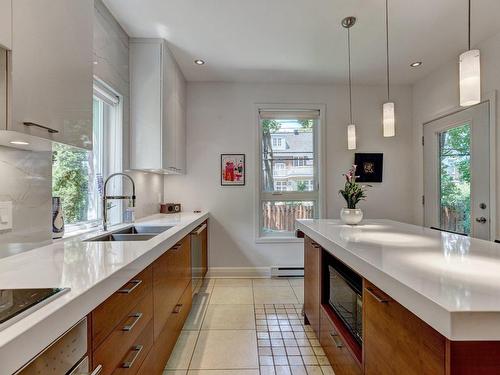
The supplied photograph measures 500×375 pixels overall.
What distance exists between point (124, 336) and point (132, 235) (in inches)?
39.1

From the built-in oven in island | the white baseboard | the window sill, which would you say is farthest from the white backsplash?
the window sill

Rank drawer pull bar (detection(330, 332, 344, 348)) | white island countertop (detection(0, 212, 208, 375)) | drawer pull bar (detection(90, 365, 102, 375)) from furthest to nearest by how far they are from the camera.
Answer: drawer pull bar (detection(330, 332, 344, 348)) < drawer pull bar (detection(90, 365, 102, 375)) < white island countertop (detection(0, 212, 208, 375))

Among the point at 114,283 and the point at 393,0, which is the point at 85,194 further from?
the point at 393,0

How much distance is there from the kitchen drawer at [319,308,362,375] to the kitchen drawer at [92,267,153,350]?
3.49 ft

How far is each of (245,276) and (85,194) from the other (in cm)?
236

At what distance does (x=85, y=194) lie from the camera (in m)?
2.23

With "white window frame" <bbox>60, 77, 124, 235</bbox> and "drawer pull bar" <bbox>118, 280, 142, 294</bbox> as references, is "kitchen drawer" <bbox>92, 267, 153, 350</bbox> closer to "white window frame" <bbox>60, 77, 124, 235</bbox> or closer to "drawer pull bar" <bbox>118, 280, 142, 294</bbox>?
"drawer pull bar" <bbox>118, 280, 142, 294</bbox>

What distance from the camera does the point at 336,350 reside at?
5.40 ft

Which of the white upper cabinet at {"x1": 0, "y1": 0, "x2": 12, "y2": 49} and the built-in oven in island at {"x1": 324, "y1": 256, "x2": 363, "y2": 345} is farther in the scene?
the built-in oven in island at {"x1": 324, "y1": 256, "x2": 363, "y2": 345}

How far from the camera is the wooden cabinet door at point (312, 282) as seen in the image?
6.85ft

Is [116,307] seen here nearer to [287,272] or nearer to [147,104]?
[147,104]

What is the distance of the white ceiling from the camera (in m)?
2.29

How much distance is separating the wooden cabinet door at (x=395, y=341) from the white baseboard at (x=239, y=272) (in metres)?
2.71

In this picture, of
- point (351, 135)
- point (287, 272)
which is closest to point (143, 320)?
point (351, 135)
